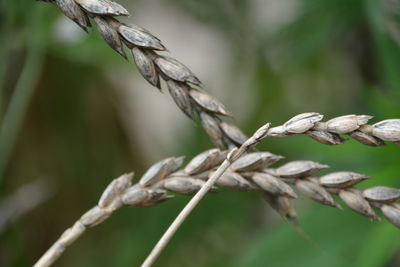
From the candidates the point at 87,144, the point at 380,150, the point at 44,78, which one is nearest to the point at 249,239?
the point at 87,144

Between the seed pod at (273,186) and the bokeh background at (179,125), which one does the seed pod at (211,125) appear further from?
the bokeh background at (179,125)

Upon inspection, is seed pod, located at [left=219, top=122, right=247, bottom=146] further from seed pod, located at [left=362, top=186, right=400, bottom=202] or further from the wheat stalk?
seed pod, located at [left=362, top=186, right=400, bottom=202]

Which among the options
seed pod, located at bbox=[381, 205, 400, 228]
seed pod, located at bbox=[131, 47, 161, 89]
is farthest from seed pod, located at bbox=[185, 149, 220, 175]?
seed pod, located at bbox=[381, 205, 400, 228]

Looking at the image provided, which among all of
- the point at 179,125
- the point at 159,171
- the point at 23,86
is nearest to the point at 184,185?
the point at 159,171

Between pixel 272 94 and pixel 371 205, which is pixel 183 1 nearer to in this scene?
pixel 272 94

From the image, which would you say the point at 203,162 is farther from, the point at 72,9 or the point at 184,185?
the point at 72,9

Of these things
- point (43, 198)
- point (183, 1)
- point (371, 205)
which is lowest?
point (371, 205)
